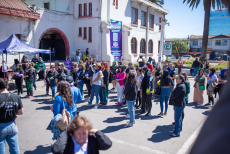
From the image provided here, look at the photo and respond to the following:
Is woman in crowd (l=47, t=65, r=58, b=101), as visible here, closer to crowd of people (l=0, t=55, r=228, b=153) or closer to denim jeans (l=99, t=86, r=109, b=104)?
crowd of people (l=0, t=55, r=228, b=153)

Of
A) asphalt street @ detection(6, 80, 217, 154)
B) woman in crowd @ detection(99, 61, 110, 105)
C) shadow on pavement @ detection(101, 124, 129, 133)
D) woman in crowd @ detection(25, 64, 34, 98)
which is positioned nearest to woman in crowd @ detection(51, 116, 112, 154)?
asphalt street @ detection(6, 80, 217, 154)

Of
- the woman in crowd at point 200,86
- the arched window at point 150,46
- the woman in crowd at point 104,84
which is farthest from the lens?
the arched window at point 150,46

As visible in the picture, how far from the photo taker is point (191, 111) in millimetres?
8555

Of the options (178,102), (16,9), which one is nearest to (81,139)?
(178,102)

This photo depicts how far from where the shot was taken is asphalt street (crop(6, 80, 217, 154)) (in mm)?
5199

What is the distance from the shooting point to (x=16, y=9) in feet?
60.9

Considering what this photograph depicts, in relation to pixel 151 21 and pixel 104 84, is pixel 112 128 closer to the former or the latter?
pixel 104 84

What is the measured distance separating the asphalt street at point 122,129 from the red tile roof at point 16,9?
40.7ft

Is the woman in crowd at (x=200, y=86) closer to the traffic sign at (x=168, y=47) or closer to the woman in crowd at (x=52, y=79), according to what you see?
the traffic sign at (x=168, y=47)

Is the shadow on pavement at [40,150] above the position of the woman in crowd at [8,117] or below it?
below

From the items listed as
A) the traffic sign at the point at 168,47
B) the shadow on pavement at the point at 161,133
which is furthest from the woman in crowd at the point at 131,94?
the traffic sign at the point at 168,47

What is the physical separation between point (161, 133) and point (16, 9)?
60.0 ft

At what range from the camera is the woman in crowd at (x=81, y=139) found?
284cm

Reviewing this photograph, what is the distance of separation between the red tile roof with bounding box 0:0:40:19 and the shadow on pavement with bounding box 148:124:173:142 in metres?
17.6
